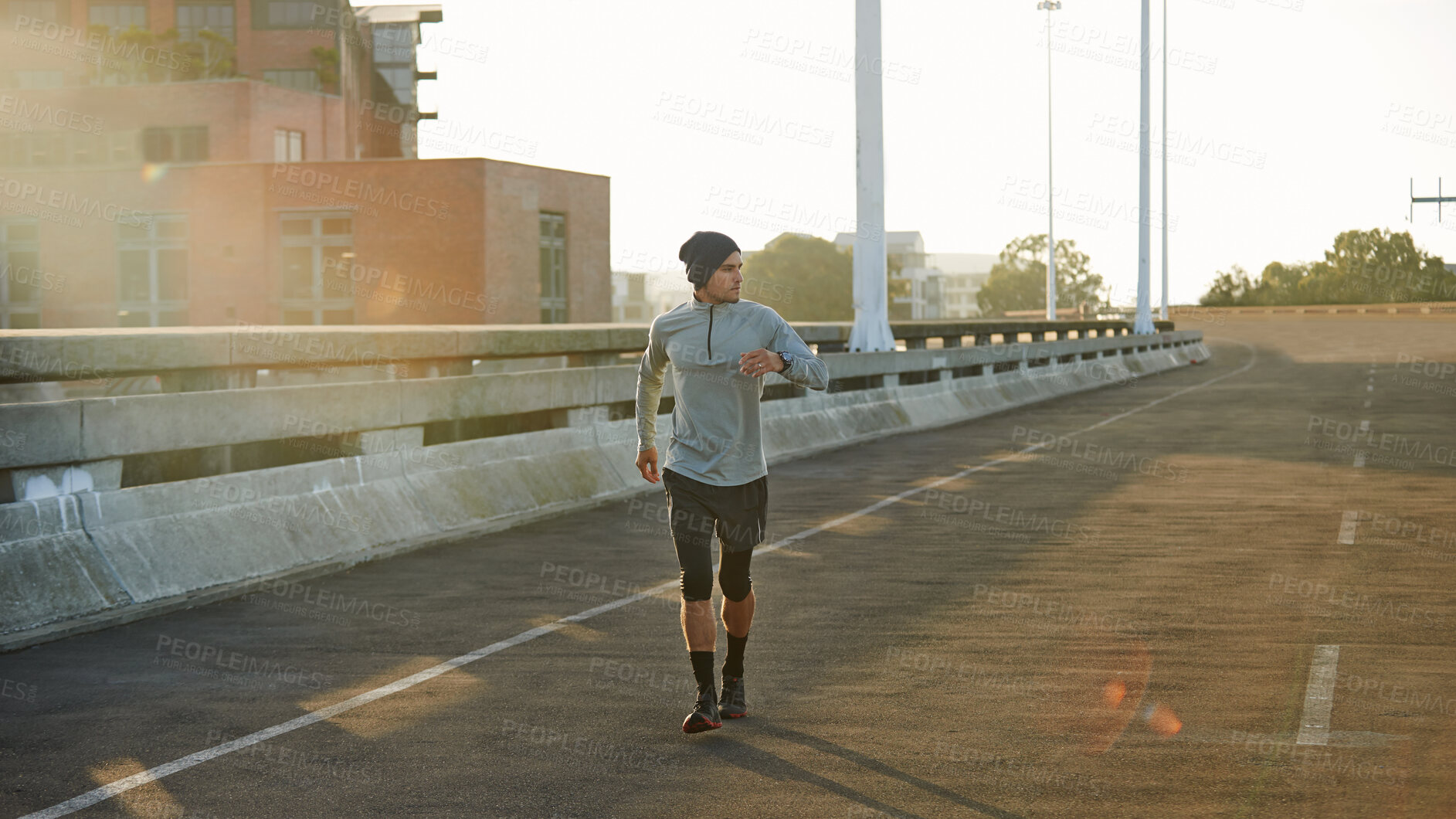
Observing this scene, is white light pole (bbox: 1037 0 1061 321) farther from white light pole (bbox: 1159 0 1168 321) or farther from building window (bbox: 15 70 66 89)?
building window (bbox: 15 70 66 89)

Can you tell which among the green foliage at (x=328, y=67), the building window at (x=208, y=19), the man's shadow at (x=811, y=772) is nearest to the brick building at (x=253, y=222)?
the green foliage at (x=328, y=67)

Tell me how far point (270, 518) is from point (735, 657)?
448cm

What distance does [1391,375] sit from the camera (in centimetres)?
3984

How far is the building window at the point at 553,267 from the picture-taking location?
5559 cm

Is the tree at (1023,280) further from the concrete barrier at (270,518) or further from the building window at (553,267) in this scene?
the concrete barrier at (270,518)

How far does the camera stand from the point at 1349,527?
39.6 ft

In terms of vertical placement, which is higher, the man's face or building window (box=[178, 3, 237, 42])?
building window (box=[178, 3, 237, 42])

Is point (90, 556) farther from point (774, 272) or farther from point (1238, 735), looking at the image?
point (774, 272)

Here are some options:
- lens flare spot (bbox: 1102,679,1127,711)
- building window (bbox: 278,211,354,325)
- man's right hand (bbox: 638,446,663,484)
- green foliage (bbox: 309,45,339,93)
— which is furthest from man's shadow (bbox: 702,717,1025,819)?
green foliage (bbox: 309,45,339,93)

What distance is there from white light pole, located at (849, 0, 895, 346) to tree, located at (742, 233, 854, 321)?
9571 centimetres

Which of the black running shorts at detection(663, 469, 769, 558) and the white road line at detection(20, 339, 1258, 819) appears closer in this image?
the white road line at detection(20, 339, 1258, 819)

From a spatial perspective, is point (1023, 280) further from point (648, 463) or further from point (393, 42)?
point (648, 463)

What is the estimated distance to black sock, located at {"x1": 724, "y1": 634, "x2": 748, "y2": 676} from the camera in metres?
6.52

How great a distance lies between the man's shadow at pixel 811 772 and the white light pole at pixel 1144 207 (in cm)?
4920
